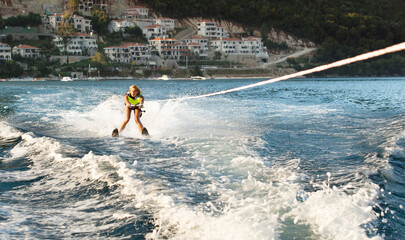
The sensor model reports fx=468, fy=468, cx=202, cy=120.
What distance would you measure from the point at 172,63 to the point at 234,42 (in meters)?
18.7

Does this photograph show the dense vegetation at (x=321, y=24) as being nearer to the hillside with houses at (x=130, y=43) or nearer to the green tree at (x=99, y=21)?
the hillside with houses at (x=130, y=43)

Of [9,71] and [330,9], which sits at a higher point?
[330,9]

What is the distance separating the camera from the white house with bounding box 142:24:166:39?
360 ft

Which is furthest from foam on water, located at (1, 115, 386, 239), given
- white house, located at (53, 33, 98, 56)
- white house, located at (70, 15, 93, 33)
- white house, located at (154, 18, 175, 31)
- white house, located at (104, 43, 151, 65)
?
white house, located at (154, 18, 175, 31)

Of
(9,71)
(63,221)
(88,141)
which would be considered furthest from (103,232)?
(9,71)

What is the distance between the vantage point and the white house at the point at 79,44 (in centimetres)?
9412

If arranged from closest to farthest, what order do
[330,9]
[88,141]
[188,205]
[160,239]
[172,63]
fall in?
[160,239] < [188,205] < [88,141] < [172,63] < [330,9]

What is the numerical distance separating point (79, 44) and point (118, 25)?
50.9 ft

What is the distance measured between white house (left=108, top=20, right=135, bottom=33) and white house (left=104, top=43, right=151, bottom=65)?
12.3 m

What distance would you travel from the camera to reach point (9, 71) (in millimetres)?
81438

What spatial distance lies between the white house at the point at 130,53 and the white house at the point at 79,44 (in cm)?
319

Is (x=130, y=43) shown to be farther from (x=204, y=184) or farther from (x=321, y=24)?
(x=204, y=184)

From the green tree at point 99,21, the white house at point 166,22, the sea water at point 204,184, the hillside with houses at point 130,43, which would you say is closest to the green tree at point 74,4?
the hillside with houses at point 130,43

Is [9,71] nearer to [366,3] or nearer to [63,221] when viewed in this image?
[63,221]
